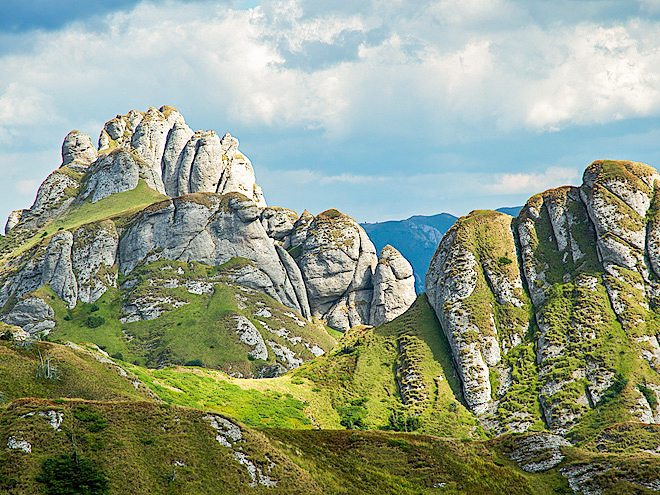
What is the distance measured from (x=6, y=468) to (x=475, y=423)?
9228cm

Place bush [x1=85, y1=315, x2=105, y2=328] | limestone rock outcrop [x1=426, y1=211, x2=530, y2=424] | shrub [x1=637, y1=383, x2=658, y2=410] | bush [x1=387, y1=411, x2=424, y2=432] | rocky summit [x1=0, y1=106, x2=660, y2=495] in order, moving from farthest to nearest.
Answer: bush [x1=85, y1=315, x2=105, y2=328] → limestone rock outcrop [x1=426, y1=211, x2=530, y2=424] → bush [x1=387, y1=411, x2=424, y2=432] → shrub [x1=637, y1=383, x2=658, y2=410] → rocky summit [x1=0, y1=106, x2=660, y2=495]

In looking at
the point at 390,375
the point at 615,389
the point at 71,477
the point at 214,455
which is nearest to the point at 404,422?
the point at 390,375

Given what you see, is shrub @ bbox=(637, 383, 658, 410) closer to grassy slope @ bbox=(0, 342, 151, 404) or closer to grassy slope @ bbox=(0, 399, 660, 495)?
grassy slope @ bbox=(0, 399, 660, 495)

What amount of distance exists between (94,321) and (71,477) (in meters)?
151

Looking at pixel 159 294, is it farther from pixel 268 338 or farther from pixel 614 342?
pixel 614 342

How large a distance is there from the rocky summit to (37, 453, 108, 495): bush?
157 millimetres

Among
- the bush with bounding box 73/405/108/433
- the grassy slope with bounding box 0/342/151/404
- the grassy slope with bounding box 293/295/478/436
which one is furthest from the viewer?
the grassy slope with bounding box 293/295/478/436

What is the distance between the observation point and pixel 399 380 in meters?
127

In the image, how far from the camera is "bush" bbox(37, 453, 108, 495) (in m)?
40.6

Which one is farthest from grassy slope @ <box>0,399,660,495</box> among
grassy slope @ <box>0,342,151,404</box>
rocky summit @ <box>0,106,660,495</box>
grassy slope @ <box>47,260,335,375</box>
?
grassy slope @ <box>47,260,335,375</box>

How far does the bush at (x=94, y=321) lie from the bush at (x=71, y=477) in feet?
483

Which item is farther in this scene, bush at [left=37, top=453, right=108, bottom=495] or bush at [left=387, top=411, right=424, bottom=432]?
bush at [left=387, top=411, right=424, bottom=432]

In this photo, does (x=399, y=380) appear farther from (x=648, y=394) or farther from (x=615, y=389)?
(x=648, y=394)

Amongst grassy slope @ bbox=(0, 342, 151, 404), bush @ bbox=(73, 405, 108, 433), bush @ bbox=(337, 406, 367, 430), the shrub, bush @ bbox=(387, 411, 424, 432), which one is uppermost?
grassy slope @ bbox=(0, 342, 151, 404)
